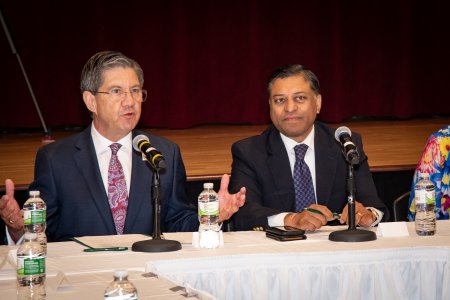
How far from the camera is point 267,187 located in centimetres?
442

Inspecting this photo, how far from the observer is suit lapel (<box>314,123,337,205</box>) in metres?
4.38

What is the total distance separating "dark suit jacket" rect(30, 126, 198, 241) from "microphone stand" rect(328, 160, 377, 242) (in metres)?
0.77

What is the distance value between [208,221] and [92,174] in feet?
2.63

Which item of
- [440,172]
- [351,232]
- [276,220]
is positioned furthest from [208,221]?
[440,172]

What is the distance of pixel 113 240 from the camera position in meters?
3.56

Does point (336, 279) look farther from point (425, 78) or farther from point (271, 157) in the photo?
point (425, 78)

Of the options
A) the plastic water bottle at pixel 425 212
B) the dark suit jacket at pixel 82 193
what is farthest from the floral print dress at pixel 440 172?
the dark suit jacket at pixel 82 193

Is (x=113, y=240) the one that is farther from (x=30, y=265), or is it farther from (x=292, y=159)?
(x=292, y=159)

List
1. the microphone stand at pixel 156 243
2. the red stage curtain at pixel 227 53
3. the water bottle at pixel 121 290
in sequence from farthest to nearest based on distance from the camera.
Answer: the red stage curtain at pixel 227 53 < the microphone stand at pixel 156 243 < the water bottle at pixel 121 290

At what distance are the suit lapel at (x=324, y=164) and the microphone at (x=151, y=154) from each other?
1.26m

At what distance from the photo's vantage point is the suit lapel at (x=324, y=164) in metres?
4.38

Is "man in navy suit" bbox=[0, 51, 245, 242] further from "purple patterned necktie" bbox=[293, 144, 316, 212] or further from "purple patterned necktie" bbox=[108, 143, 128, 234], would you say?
"purple patterned necktie" bbox=[293, 144, 316, 212]

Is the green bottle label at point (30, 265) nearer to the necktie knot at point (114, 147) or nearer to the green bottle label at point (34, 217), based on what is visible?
the green bottle label at point (34, 217)

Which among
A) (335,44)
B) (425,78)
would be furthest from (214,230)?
(425,78)
